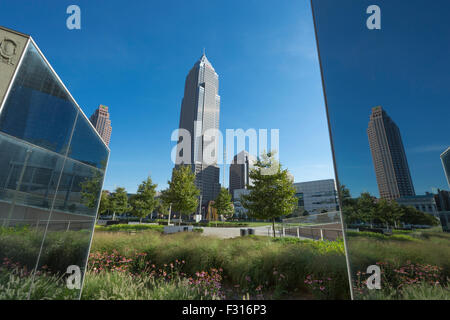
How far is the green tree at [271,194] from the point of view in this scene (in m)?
12.6

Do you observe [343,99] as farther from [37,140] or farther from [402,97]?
[37,140]

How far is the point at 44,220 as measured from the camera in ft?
10.1

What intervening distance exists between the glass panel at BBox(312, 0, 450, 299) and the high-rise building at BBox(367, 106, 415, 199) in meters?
0.01

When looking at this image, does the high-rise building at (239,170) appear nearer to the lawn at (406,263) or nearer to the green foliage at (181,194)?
the green foliage at (181,194)

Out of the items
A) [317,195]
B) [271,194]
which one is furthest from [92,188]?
[317,195]

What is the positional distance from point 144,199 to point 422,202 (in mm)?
25751

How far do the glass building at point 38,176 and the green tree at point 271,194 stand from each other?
10601 millimetres

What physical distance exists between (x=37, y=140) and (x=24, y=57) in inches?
46.0

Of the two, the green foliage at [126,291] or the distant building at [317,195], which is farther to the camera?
the distant building at [317,195]
